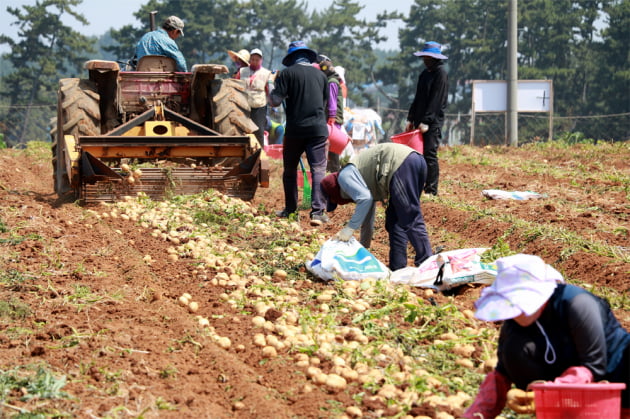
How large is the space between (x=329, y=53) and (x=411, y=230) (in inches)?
1741

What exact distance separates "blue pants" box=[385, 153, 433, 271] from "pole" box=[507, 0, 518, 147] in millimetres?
13036

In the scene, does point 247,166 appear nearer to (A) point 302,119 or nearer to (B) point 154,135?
(A) point 302,119

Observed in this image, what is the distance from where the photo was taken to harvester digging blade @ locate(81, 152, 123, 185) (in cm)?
840

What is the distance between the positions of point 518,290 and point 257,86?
10.3 metres

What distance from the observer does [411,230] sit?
248 inches

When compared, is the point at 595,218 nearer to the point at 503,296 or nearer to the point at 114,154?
the point at 114,154

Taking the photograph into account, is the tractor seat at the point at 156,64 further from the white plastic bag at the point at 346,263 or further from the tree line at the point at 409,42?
the tree line at the point at 409,42

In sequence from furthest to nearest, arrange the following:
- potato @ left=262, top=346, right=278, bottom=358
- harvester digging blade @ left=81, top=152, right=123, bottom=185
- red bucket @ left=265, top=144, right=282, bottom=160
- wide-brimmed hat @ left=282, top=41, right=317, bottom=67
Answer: red bucket @ left=265, top=144, right=282, bottom=160 → wide-brimmed hat @ left=282, top=41, right=317, bottom=67 → harvester digging blade @ left=81, top=152, right=123, bottom=185 → potato @ left=262, top=346, right=278, bottom=358

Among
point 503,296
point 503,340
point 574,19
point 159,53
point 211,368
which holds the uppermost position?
point 574,19

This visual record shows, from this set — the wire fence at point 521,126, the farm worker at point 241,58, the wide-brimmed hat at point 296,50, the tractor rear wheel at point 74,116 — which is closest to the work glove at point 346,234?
the wide-brimmed hat at point 296,50

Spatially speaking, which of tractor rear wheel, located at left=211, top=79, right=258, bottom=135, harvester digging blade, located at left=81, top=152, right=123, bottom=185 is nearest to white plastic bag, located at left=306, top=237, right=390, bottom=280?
harvester digging blade, located at left=81, top=152, right=123, bottom=185

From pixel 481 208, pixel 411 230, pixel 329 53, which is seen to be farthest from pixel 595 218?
pixel 329 53

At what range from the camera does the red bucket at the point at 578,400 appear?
3.06 meters

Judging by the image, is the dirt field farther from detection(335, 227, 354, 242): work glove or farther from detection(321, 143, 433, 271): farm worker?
detection(321, 143, 433, 271): farm worker
